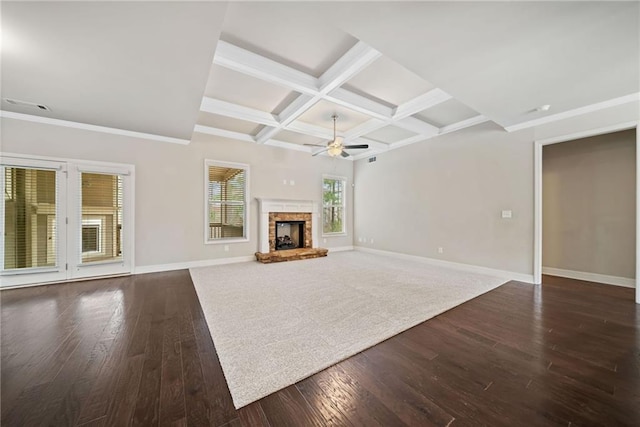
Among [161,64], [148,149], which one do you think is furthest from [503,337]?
[148,149]

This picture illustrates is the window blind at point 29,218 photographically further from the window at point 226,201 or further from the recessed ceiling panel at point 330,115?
the recessed ceiling panel at point 330,115

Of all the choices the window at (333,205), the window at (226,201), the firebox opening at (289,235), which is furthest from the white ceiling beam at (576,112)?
→ the window at (226,201)

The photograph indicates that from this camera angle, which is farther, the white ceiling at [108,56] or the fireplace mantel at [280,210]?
the fireplace mantel at [280,210]

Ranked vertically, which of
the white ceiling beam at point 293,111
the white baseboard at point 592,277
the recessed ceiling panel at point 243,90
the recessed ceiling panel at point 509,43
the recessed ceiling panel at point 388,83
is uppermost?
the recessed ceiling panel at point 243,90

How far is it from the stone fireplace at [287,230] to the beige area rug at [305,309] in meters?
0.76

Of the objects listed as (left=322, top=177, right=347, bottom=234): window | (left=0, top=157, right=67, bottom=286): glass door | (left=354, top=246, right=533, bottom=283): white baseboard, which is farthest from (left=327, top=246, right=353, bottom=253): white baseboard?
(left=0, top=157, right=67, bottom=286): glass door

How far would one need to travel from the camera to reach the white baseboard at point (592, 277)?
395 cm

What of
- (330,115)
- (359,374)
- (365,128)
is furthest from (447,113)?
(359,374)

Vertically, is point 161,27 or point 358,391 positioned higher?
point 161,27

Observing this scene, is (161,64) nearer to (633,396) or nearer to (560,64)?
(560,64)

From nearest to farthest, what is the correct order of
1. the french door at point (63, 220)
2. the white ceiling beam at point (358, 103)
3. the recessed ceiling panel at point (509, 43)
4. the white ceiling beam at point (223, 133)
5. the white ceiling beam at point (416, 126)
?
the recessed ceiling panel at point (509, 43) → the white ceiling beam at point (358, 103) → the french door at point (63, 220) → the white ceiling beam at point (416, 126) → the white ceiling beam at point (223, 133)

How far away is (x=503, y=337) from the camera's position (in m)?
2.33

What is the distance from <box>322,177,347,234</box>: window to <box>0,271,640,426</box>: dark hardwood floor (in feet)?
16.2

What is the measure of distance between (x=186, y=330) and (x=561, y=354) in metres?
3.46
